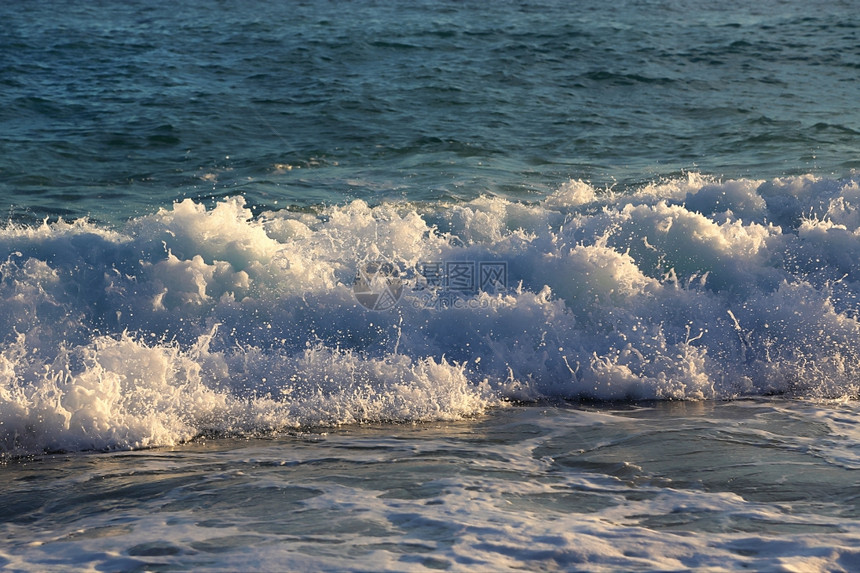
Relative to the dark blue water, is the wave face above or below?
below

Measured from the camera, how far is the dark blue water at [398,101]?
10.6 m

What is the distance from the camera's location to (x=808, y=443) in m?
5.10

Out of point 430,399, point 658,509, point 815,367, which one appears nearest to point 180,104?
point 430,399

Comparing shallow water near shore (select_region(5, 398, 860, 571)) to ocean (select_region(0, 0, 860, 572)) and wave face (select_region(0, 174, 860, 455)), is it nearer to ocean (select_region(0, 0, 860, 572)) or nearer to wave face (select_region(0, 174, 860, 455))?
ocean (select_region(0, 0, 860, 572))

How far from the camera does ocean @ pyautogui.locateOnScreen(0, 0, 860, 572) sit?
4062 mm

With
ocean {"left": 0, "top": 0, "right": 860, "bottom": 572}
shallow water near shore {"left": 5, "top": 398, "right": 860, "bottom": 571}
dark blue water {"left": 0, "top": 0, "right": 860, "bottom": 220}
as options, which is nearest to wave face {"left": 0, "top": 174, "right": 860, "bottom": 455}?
ocean {"left": 0, "top": 0, "right": 860, "bottom": 572}

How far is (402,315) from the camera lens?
693cm

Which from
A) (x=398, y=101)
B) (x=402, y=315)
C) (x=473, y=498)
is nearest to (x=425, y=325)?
(x=402, y=315)

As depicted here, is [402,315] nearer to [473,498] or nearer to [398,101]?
[473,498]

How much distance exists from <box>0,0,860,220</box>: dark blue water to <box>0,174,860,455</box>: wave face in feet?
6.22

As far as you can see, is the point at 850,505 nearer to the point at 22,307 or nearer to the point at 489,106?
the point at 22,307

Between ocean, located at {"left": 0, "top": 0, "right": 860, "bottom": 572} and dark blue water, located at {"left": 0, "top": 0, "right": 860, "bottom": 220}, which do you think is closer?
ocean, located at {"left": 0, "top": 0, "right": 860, "bottom": 572}

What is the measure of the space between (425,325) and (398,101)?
7531 mm

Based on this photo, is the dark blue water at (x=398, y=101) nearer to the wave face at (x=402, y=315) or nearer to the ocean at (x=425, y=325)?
the ocean at (x=425, y=325)
